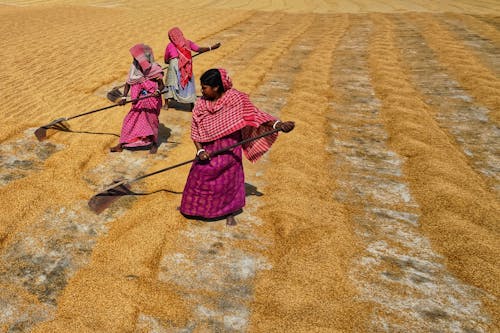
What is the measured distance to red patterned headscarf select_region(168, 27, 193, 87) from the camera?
6.72 m

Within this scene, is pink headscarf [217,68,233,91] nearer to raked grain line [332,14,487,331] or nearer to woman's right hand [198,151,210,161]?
woman's right hand [198,151,210,161]

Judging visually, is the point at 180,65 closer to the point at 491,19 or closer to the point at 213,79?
the point at 213,79

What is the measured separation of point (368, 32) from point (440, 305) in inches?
492

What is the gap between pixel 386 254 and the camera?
3.71m

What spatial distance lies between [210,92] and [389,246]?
210 cm

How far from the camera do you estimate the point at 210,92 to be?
3.79 meters

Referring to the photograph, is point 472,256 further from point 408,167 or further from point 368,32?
point 368,32

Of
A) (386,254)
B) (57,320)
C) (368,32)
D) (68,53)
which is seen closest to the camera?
(57,320)

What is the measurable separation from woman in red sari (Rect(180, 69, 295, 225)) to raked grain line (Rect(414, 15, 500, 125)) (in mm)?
4785

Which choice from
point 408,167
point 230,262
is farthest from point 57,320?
point 408,167

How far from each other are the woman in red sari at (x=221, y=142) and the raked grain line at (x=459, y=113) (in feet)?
9.64

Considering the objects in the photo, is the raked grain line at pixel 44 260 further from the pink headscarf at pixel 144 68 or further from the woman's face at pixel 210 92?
the pink headscarf at pixel 144 68

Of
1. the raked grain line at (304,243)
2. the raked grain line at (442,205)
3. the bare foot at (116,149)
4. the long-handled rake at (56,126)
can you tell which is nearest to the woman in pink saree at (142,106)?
the bare foot at (116,149)

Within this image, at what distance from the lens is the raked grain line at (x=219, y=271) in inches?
116
